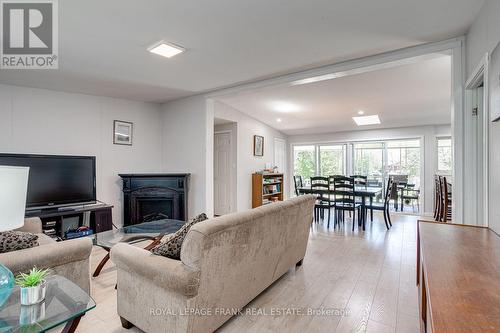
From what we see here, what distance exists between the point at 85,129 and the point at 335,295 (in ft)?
14.4

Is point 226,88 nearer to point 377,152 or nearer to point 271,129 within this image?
point 271,129

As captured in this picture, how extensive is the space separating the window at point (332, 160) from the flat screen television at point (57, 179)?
5927 mm

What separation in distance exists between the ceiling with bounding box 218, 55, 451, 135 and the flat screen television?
2535mm

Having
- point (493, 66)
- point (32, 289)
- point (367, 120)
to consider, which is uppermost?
point (367, 120)

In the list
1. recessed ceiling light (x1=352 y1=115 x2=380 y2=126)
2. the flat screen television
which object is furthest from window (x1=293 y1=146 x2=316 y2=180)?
the flat screen television

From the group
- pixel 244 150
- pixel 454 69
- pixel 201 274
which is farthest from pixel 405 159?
pixel 201 274

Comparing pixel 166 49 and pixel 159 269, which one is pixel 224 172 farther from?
pixel 159 269

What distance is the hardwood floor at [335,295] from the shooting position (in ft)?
6.15

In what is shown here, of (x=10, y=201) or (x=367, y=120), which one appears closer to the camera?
(x=10, y=201)

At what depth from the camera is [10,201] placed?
1.12 meters

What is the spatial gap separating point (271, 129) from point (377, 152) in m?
2.94

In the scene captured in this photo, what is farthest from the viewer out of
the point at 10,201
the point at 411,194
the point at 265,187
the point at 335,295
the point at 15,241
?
the point at 265,187

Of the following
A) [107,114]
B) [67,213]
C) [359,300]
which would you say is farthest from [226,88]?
[359,300]

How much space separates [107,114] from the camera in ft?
14.6
